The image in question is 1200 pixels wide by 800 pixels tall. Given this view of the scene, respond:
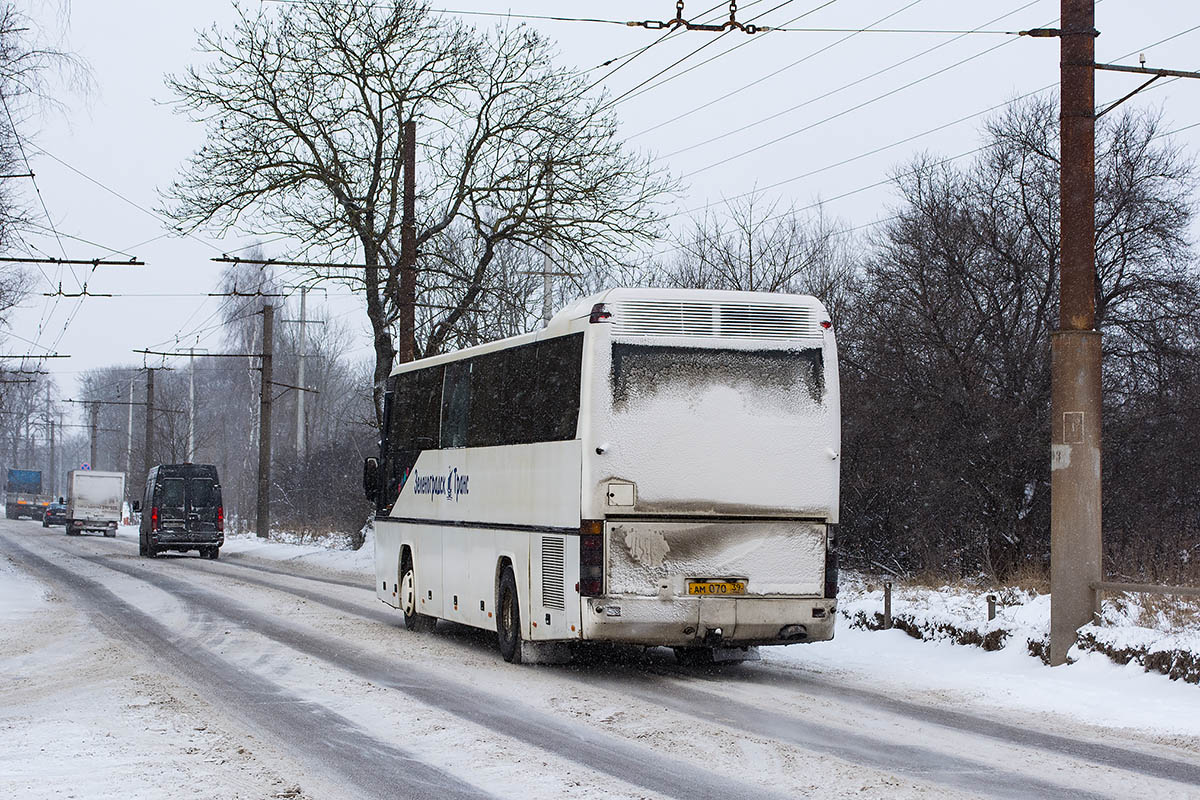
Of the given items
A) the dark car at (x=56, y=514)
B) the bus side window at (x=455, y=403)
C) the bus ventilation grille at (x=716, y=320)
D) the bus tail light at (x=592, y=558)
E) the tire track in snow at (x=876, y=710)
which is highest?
the bus ventilation grille at (x=716, y=320)

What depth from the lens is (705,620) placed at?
43.1 feet

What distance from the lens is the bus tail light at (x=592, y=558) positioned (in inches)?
511

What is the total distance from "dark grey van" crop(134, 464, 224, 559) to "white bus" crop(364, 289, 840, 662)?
105 ft

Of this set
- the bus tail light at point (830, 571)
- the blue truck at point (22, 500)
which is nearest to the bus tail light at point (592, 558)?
the bus tail light at point (830, 571)

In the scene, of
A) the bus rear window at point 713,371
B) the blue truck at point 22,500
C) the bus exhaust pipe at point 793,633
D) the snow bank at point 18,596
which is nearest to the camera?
the bus rear window at point 713,371

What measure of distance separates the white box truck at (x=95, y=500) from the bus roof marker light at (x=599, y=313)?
57.5 m

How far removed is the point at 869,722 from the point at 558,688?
3.31 meters

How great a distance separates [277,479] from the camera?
210 ft

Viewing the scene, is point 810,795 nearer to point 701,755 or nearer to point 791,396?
point 701,755

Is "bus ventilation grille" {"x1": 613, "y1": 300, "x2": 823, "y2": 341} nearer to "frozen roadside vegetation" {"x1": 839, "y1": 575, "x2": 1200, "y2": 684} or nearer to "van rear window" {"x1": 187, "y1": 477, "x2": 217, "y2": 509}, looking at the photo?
"frozen roadside vegetation" {"x1": 839, "y1": 575, "x2": 1200, "y2": 684}

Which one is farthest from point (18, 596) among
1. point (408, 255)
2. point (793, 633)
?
point (793, 633)

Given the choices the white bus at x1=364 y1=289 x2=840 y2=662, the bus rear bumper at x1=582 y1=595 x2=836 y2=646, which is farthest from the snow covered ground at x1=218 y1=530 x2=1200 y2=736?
the white bus at x1=364 y1=289 x2=840 y2=662

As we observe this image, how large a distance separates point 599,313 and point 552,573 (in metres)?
2.56

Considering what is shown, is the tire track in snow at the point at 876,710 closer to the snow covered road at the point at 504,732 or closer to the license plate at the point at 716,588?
the snow covered road at the point at 504,732
